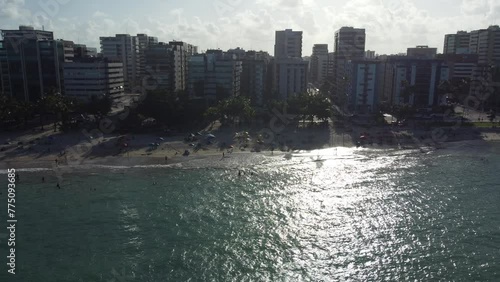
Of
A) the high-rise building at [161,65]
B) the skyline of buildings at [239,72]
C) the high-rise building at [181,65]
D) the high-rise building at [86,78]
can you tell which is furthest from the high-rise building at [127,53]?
the high-rise building at [86,78]

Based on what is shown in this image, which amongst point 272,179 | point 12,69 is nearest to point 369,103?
point 272,179

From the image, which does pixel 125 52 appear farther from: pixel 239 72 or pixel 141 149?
pixel 141 149

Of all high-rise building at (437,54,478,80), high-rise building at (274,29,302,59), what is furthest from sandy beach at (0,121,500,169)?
high-rise building at (274,29,302,59)

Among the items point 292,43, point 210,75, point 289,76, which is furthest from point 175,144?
point 292,43

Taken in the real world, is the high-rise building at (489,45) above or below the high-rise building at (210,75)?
above

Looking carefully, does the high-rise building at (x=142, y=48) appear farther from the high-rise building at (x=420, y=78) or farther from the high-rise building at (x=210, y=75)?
the high-rise building at (x=420, y=78)

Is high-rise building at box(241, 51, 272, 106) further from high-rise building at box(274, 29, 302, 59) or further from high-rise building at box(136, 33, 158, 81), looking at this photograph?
high-rise building at box(136, 33, 158, 81)

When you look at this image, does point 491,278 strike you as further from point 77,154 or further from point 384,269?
point 77,154
